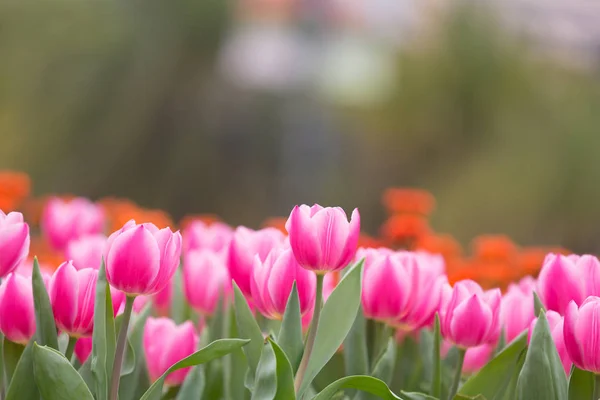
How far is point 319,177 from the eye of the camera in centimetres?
352

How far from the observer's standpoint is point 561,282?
0.52 m

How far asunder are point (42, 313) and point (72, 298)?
0.7 inches

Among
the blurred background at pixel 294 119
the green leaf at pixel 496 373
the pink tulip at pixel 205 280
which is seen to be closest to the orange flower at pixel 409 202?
the pink tulip at pixel 205 280

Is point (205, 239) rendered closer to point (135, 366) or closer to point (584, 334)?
point (135, 366)

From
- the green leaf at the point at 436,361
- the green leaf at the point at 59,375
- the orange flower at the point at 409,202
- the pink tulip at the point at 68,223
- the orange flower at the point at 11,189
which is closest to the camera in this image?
the green leaf at the point at 59,375

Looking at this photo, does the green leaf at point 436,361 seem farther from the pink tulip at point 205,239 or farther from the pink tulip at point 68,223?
the pink tulip at point 68,223

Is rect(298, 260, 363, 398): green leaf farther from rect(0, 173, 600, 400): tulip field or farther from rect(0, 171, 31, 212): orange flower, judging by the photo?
rect(0, 171, 31, 212): orange flower

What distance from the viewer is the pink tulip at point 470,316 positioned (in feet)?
1.69

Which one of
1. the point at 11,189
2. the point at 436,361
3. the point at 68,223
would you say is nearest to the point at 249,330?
the point at 436,361

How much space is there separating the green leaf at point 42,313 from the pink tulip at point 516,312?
30cm

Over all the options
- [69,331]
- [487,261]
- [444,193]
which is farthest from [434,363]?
[444,193]

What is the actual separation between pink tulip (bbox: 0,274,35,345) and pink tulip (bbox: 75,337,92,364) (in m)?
0.05

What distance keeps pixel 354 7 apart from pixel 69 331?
14.0 ft

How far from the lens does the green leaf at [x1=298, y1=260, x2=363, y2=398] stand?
460 millimetres
